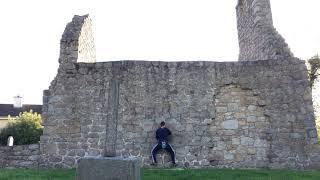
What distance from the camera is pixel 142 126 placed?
10984 mm

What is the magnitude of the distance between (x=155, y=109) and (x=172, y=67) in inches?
54.7

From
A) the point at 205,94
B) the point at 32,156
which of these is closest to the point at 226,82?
the point at 205,94

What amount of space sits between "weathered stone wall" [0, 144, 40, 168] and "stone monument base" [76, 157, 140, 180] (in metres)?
6.01

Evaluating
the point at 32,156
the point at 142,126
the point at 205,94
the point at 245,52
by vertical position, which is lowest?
the point at 32,156

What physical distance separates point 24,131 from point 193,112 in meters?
16.7

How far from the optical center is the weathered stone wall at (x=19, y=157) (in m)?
10.8

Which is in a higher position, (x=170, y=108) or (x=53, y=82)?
(x=53, y=82)

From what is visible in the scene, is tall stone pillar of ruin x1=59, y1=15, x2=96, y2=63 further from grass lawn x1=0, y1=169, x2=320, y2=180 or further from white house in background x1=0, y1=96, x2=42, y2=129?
white house in background x1=0, y1=96, x2=42, y2=129

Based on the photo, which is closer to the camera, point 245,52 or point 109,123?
point 109,123

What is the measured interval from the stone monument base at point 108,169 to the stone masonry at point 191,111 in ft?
18.0

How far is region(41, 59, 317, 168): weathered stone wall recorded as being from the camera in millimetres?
10891

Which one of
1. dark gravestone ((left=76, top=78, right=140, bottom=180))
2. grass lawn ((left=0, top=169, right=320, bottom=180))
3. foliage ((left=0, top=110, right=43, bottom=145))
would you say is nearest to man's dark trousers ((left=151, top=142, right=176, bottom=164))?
grass lawn ((left=0, top=169, right=320, bottom=180))

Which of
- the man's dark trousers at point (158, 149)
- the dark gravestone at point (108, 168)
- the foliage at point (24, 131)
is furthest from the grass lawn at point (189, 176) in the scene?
the foliage at point (24, 131)

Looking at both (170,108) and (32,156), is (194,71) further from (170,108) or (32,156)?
(32,156)
